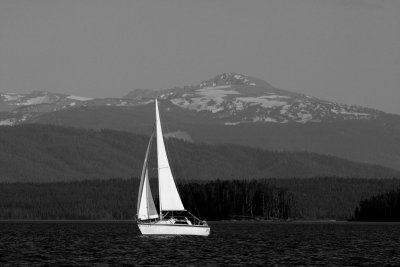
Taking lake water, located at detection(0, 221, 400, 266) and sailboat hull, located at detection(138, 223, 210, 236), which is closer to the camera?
lake water, located at detection(0, 221, 400, 266)

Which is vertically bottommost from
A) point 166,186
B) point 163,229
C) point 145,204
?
point 163,229

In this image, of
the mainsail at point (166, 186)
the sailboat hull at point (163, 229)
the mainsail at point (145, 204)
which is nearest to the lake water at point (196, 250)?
the sailboat hull at point (163, 229)

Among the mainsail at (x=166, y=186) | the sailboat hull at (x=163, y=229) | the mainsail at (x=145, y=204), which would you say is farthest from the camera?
the sailboat hull at (x=163, y=229)

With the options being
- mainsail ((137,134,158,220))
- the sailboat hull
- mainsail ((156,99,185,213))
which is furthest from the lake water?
mainsail ((156,99,185,213))

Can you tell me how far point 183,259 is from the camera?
101m

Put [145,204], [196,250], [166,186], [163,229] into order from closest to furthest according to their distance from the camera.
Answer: [196,250] → [145,204] → [166,186] → [163,229]

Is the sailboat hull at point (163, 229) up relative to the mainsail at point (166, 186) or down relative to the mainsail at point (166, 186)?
down

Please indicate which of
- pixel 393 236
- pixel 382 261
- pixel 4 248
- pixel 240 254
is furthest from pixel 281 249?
pixel 393 236

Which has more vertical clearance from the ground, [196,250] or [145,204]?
[145,204]

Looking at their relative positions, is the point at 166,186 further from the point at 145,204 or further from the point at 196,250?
the point at 196,250

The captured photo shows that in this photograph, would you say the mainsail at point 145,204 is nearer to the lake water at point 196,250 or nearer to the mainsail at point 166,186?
the mainsail at point 166,186

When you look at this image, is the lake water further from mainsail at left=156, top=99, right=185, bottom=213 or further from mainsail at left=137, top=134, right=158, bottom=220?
mainsail at left=156, top=99, right=185, bottom=213

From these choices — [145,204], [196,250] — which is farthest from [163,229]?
[196,250]

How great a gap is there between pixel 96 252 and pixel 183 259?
11.6 m
